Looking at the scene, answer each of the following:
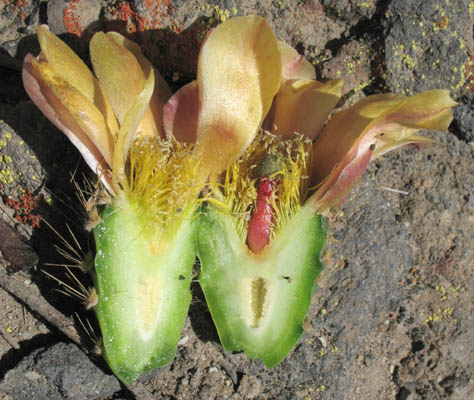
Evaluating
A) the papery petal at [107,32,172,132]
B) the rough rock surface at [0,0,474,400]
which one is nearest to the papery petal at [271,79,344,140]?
the rough rock surface at [0,0,474,400]

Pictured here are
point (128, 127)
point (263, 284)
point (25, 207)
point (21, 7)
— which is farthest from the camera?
point (21, 7)

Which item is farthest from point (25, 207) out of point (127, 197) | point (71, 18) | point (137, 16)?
point (137, 16)

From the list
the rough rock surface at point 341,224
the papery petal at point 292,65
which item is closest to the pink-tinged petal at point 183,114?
the rough rock surface at point 341,224

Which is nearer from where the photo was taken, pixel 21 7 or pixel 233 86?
pixel 233 86

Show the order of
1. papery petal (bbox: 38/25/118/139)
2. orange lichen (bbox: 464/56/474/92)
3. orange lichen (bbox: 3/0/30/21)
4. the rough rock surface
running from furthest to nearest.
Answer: orange lichen (bbox: 464/56/474/92)
orange lichen (bbox: 3/0/30/21)
the rough rock surface
papery petal (bbox: 38/25/118/139)

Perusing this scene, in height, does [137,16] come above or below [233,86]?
above

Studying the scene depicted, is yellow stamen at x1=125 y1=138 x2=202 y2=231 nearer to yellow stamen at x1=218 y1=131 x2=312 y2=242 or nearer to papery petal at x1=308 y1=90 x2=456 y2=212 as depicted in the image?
yellow stamen at x1=218 y1=131 x2=312 y2=242

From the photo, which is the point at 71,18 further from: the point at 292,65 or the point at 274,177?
the point at 274,177
